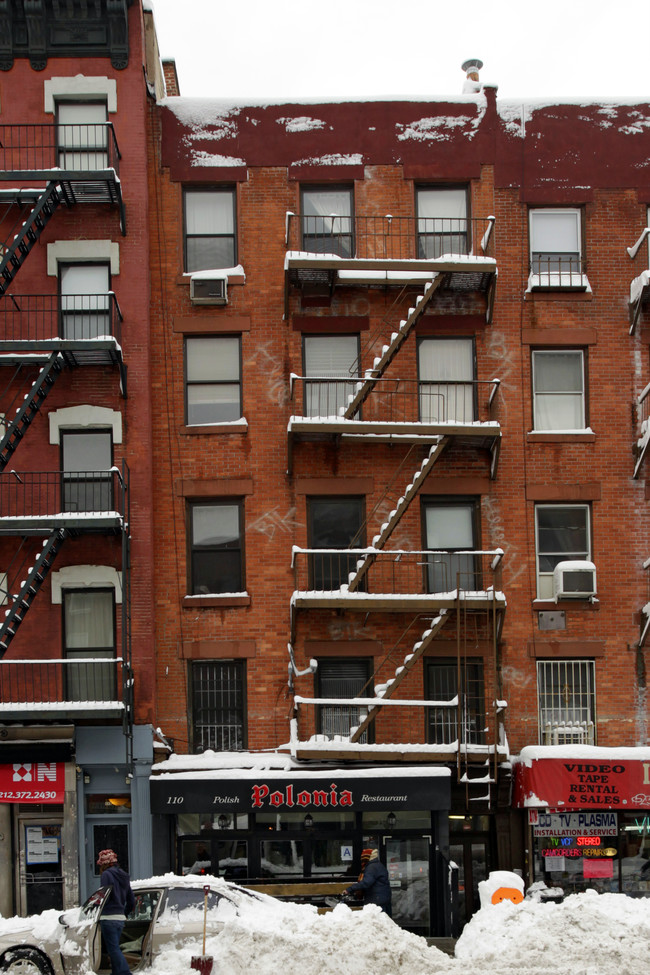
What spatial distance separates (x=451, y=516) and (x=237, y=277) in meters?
6.14

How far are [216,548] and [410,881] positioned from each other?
6944 mm

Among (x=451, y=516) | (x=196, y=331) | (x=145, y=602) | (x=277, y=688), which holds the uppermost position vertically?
(x=196, y=331)

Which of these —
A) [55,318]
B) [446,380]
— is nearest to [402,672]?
[446,380]

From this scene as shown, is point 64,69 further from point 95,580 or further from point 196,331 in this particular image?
point 95,580

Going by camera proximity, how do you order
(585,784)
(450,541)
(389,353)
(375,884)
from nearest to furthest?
1. (375,884)
2. (585,784)
3. (389,353)
4. (450,541)

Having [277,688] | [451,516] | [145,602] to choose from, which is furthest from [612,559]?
[145,602]

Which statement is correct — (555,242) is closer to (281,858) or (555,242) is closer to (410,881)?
(410,881)

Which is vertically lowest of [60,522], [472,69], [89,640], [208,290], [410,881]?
[410,881]

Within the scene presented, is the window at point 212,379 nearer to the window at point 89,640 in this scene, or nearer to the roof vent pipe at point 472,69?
the window at point 89,640

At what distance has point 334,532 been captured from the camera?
23312 mm

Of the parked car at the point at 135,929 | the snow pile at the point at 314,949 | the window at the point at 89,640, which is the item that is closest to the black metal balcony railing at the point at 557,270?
the window at the point at 89,640

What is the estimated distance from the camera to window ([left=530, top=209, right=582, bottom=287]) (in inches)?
949

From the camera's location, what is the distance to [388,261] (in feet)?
74.3

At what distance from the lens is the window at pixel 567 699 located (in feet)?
74.8
